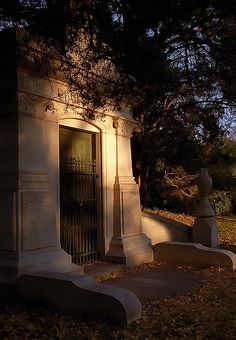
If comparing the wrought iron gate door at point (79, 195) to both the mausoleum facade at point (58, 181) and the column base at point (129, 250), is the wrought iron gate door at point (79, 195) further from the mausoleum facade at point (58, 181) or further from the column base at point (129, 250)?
the column base at point (129, 250)

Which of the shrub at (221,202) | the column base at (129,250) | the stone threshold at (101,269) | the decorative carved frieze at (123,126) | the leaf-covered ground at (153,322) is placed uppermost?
the decorative carved frieze at (123,126)

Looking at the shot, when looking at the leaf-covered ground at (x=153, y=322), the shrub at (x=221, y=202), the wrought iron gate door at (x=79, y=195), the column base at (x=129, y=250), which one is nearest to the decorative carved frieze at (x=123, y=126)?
the wrought iron gate door at (x=79, y=195)

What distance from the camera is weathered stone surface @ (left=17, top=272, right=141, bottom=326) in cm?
523

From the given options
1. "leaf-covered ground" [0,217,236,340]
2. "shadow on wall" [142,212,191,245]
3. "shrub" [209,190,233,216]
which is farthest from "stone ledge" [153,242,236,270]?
"shrub" [209,190,233,216]

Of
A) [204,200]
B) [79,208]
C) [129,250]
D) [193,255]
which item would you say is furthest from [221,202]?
[79,208]

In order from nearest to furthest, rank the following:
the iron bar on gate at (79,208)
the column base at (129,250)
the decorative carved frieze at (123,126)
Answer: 1. the iron bar on gate at (79,208)
2. the column base at (129,250)
3. the decorative carved frieze at (123,126)

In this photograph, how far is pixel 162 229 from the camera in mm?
11453

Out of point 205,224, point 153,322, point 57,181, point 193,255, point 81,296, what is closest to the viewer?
point 153,322

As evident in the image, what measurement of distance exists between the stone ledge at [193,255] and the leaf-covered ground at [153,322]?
2.15 m

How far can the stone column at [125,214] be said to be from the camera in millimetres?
8797

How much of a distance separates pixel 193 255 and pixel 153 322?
13.5ft

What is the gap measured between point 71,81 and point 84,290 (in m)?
3.05

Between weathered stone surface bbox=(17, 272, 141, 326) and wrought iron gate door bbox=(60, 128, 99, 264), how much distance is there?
1.82 metres

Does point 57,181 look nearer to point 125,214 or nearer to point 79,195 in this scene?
point 79,195
